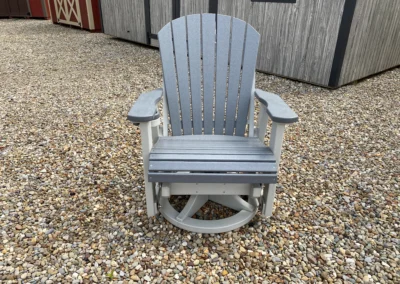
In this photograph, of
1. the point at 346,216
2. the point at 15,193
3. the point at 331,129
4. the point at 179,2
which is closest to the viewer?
the point at 346,216

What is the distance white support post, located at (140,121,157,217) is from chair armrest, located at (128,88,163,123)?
0.06m

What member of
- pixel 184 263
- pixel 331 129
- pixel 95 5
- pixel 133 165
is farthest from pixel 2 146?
pixel 95 5

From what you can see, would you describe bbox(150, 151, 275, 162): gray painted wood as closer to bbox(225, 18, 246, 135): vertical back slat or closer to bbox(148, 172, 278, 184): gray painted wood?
bbox(148, 172, 278, 184): gray painted wood

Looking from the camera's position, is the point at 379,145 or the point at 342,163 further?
the point at 379,145

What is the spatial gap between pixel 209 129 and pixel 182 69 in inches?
16.9

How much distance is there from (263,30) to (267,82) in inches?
32.7

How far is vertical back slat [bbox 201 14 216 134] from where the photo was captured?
1.98 metres

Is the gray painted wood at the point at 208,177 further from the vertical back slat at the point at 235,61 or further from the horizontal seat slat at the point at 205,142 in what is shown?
the vertical back slat at the point at 235,61

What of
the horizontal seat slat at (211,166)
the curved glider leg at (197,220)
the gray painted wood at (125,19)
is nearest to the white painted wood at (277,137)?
the horizontal seat slat at (211,166)

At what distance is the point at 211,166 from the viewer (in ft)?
4.74

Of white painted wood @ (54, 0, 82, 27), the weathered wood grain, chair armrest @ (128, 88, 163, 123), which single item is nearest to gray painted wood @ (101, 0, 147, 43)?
the weathered wood grain

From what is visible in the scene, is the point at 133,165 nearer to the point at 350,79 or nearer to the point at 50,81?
the point at 50,81

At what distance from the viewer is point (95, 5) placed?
30.3 feet

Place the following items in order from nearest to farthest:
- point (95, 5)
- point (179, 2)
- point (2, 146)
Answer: point (2, 146), point (179, 2), point (95, 5)
